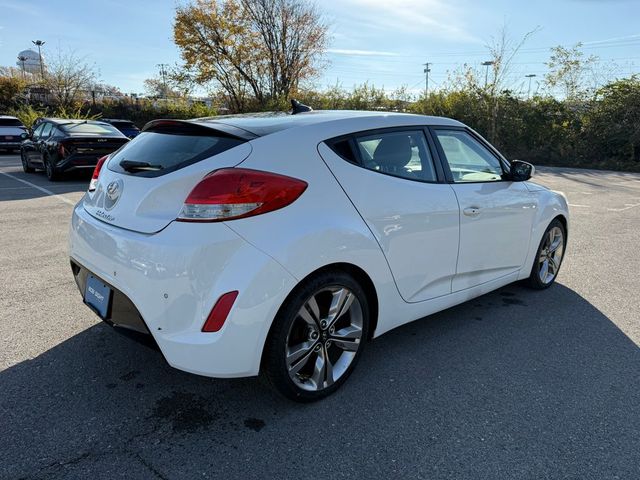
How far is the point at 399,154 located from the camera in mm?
3145

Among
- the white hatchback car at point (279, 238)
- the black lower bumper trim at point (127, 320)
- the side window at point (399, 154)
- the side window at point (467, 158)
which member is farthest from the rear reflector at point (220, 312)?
the side window at point (467, 158)

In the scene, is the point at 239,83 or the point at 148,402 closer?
the point at 148,402

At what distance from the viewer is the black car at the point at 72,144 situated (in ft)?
36.0

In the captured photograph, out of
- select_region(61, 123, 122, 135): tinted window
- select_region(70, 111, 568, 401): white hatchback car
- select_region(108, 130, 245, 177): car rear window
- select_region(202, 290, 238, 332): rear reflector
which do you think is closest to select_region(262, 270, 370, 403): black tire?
select_region(70, 111, 568, 401): white hatchback car

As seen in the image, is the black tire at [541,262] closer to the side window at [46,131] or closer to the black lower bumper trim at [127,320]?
the black lower bumper trim at [127,320]

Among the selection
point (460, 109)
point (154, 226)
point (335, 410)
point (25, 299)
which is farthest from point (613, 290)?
point (460, 109)

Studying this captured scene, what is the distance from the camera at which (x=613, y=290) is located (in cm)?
468

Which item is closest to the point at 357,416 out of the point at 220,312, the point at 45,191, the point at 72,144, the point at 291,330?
the point at 291,330

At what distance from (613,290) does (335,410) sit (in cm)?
339

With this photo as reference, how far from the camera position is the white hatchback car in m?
2.30

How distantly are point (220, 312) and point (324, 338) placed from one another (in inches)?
27.7

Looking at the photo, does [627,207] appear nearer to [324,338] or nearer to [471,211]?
[471,211]

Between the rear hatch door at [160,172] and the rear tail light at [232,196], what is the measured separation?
0.20 feet

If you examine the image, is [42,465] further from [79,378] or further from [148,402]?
[79,378]
